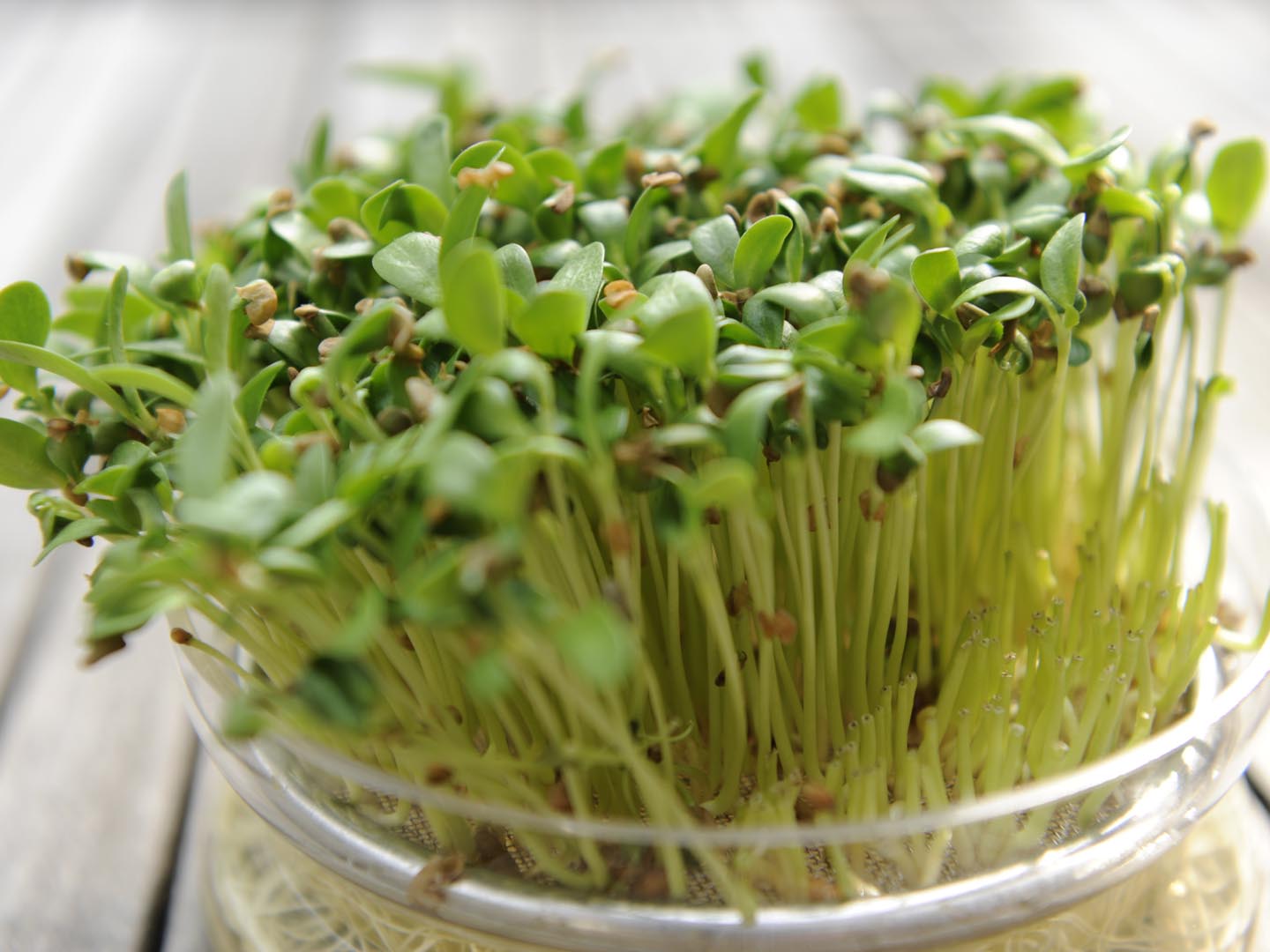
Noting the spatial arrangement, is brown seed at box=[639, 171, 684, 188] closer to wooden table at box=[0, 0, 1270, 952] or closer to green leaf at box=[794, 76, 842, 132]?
green leaf at box=[794, 76, 842, 132]

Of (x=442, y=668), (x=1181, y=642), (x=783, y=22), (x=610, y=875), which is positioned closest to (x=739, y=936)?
(x=610, y=875)

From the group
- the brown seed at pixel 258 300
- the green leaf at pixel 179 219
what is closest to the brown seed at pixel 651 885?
the brown seed at pixel 258 300

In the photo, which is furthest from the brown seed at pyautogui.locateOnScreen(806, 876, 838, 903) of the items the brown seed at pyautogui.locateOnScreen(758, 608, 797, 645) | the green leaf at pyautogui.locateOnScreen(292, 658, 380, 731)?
the green leaf at pyautogui.locateOnScreen(292, 658, 380, 731)

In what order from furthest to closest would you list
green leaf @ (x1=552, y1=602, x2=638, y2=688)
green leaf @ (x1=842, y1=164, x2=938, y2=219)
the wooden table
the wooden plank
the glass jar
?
the wooden table, the wooden plank, green leaf @ (x1=842, y1=164, x2=938, y2=219), the glass jar, green leaf @ (x1=552, y1=602, x2=638, y2=688)

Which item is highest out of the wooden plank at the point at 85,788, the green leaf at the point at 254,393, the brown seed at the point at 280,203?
the brown seed at the point at 280,203

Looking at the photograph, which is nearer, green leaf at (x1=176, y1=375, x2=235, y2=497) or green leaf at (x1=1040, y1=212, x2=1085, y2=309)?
green leaf at (x1=176, y1=375, x2=235, y2=497)

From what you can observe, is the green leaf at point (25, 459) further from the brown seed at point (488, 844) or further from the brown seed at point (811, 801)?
the brown seed at point (811, 801)
